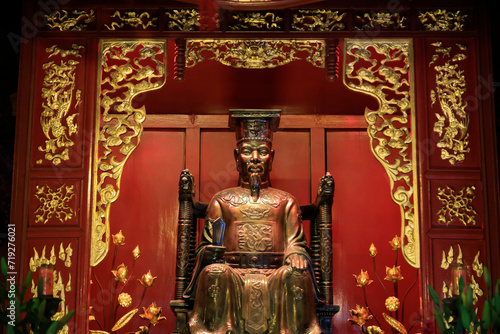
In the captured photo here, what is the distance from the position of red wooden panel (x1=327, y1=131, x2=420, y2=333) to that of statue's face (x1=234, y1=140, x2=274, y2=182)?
1.18 metres

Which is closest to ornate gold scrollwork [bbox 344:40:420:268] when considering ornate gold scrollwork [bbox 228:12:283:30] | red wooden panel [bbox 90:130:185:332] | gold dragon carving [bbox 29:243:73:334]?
ornate gold scrollwork [bbox 228:12:283:30]

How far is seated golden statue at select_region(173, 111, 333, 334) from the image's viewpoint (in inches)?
179

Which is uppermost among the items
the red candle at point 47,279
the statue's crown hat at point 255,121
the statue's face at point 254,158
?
the statue's crown hat at point 255,121

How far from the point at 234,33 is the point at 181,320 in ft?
6.76

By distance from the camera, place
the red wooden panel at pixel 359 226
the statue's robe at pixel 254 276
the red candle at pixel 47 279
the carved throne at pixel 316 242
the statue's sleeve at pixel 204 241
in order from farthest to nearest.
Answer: the red wooden panel at pixel 359 226, the carved throne at pixel 316 242, the statue's sleeve at pixel 204 241, the statue's robe at pixel 254 276, the red candle at pixel 47 279

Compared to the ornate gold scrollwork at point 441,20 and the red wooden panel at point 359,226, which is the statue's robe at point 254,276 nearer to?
the red wooden panel at point 359,226

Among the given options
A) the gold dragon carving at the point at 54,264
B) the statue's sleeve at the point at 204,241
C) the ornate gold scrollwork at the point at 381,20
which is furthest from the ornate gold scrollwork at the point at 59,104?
the ornate gold scrollwork at the point at 381,20

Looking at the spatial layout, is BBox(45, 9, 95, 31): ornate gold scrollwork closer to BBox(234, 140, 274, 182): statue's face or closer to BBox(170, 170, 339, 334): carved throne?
BBox(170, 170, 339, 334): carved throne

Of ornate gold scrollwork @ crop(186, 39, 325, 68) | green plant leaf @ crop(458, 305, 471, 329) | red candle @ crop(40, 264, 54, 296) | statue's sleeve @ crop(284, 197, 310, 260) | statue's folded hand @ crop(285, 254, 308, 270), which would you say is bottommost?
green plant leaf @ crop(458, 305, 471, 329)

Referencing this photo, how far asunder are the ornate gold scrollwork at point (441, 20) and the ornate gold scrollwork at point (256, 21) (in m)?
1.05

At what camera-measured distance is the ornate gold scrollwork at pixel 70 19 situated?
522 cm

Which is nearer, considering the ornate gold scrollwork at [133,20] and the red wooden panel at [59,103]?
the red wooden panel at [59,103]

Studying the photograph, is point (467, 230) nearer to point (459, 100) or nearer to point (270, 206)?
point (459, 100)

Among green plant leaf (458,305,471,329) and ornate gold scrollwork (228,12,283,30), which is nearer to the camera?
green plant leaf (458,305,471,329)
